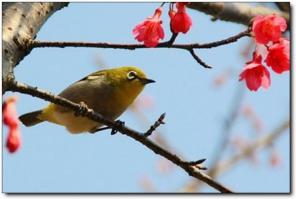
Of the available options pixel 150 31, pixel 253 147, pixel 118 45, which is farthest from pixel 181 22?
pixel 253 147

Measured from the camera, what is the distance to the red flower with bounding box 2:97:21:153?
1690 millimetres

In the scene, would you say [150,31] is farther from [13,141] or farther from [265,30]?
[13,141]

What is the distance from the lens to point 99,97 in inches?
114

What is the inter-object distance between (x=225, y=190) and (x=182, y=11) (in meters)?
0.59

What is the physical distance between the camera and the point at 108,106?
9.38ft

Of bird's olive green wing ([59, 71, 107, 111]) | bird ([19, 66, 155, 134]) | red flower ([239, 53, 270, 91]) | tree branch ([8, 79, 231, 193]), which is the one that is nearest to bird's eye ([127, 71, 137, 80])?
bird ([19, 66, 155, 134])

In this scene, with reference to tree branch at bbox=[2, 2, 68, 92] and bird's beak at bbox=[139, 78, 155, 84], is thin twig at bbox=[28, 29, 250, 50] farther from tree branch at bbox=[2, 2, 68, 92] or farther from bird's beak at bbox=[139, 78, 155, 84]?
bird's beak at bbox=[139, 78, 155, 84]

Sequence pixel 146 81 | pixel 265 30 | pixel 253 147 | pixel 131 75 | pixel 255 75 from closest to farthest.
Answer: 1. pixel 265 30
2. pixel 255 75
3. pixel 146 81
4. pixel 131 75
5. pixel 253 147

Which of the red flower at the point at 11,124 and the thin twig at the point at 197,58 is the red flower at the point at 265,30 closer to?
the thin twig at the point at 197,58

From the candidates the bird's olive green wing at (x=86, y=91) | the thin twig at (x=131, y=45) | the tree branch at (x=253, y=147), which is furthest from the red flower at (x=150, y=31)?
the tree branch at (x=253, y=147)

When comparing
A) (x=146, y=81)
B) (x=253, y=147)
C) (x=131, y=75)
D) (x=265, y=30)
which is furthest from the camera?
(x=253, y=147)

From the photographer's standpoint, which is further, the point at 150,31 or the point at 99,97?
the point at 99,97

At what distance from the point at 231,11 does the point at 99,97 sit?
2.73 ft

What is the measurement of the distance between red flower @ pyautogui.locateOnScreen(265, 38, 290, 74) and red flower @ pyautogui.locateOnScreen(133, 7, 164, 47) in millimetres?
357
